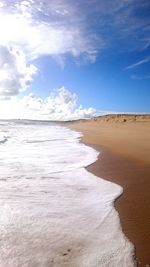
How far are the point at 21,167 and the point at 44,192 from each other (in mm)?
3089

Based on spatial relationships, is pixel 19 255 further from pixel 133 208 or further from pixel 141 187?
pixel 141 187

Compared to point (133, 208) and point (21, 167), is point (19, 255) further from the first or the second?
point (21, 167)

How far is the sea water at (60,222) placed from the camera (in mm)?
4031

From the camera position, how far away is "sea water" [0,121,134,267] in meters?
4.03

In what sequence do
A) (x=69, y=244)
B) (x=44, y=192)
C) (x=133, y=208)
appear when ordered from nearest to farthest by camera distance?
1. (x=69, y=244)
2. (x=133, y=208)
3. (x=44, y=192)

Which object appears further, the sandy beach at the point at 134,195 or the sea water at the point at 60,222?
the sandy beach at the point at 134,195

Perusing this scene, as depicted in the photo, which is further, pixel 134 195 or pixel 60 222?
pixel 134 195

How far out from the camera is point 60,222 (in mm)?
5250

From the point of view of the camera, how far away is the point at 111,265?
3.87m

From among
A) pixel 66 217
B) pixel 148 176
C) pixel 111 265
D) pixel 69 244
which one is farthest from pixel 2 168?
pixel 111 265

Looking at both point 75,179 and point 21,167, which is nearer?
point 75,179

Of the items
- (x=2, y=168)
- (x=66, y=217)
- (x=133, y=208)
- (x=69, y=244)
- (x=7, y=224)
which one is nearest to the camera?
(x=69, y=244)

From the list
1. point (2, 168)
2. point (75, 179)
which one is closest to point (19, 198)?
point (75, 179)

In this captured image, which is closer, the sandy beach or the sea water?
the sea water
